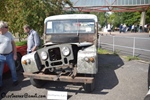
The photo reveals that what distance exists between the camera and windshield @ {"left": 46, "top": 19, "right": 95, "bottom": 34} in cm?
585

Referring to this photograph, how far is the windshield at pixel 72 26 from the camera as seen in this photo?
585 cm

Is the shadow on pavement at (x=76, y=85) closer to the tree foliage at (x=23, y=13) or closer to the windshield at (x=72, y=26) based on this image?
the windshield at (x=72, y=26)

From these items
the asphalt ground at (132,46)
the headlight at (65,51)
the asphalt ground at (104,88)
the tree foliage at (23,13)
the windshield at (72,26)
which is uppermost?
the tree foliage at (23,13)

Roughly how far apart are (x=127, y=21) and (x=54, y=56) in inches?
1781

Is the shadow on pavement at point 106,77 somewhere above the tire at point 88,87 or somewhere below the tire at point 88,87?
below

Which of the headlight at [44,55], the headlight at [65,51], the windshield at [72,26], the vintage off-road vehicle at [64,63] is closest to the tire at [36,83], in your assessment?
the vintage off-road vehicle at [64,63]

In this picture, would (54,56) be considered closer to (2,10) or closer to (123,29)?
(2,10)

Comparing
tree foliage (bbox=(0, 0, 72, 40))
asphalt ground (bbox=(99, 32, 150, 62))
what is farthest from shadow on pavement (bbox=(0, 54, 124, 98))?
tree foliage (bbox=(0, 0, 72, 40))

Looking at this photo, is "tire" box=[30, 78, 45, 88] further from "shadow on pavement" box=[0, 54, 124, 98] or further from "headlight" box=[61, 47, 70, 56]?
"headlight" box=[61, 47, 70, 56]

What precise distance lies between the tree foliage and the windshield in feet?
10.8

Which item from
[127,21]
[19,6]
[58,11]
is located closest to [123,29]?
[127,21]

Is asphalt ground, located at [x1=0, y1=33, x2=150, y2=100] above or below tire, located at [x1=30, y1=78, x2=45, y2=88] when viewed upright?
below

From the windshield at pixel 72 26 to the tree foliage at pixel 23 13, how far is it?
3288mm

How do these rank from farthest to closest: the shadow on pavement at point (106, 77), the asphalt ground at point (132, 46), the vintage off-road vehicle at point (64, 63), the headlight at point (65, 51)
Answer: the asphalt ground at point (132, 46), the shadow on pavement at point (106, 77), the headlight at point (65, 51), the vintage off-road vehicle at point (64, 63)
